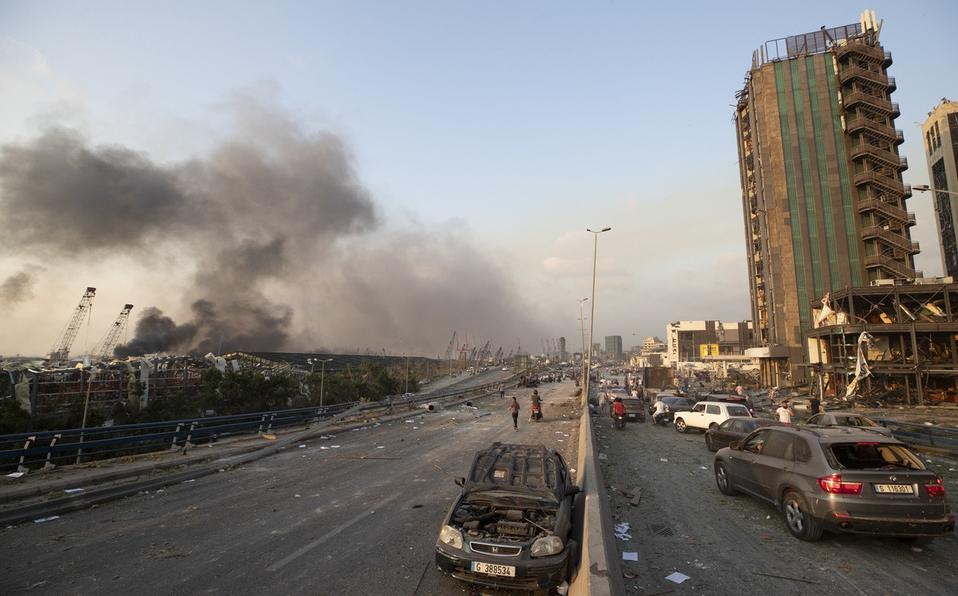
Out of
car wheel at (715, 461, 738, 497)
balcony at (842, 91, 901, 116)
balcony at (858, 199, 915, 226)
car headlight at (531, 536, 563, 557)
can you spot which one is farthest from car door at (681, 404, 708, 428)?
balcony at (842, 91, 901, 116)

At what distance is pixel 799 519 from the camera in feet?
22.5

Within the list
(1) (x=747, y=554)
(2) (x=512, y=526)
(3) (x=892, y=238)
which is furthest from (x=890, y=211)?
(2) (x=512, y=526)

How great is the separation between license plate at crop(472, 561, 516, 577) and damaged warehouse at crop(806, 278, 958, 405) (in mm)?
38085

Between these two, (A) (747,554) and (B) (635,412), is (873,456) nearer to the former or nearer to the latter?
(A) (747,554)

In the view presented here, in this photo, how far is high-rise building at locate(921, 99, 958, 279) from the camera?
7681 centimetres

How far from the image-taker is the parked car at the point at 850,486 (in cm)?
593

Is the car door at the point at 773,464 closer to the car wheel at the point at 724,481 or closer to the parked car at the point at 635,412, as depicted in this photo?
the car wheel at the point at 724,481

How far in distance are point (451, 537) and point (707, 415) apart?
17905 millimetres

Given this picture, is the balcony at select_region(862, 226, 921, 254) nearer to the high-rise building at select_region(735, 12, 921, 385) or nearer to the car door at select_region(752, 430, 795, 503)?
the high-rise building at select_region(735, 12, 921, 385)

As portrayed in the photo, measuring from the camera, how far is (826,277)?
5553 centimetres

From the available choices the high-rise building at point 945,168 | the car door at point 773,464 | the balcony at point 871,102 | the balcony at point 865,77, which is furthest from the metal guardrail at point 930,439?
the high-rise building at point 945,168

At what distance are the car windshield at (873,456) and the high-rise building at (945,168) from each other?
333 ft

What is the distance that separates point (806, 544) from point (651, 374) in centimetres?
4260

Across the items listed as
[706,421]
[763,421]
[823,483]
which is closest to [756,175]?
[706,421]
